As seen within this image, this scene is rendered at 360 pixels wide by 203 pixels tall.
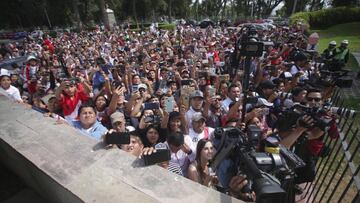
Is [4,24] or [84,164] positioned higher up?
[84,164]

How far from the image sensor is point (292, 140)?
3.06 meters

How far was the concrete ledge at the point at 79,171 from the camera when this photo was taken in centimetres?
207

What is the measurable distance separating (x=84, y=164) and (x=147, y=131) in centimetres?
168

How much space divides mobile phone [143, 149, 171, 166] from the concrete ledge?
0.22 ft

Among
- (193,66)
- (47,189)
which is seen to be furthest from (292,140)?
(193,66)

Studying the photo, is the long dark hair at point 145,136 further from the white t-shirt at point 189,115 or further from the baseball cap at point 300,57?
the baseball cap at point 300,57

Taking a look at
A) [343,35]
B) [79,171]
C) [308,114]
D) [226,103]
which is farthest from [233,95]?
[343,35]

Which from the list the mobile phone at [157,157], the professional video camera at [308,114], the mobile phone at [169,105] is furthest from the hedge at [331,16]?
the mobile phone at [157,157]

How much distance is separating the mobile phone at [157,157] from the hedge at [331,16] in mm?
38616

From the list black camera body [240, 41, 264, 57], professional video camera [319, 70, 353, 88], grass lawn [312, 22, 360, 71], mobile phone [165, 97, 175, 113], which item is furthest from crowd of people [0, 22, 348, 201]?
grass lawn [312, 22, 360, 71]

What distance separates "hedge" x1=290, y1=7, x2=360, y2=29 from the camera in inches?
1382

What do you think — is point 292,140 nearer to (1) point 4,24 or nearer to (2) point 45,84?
(2) point 45,84

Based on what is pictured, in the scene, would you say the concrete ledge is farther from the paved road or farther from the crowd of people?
the crowd of people

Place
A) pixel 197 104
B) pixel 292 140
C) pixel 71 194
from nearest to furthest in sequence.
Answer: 1. pixel 71 194
2. pixel 292 140
3. pixel 197 104
